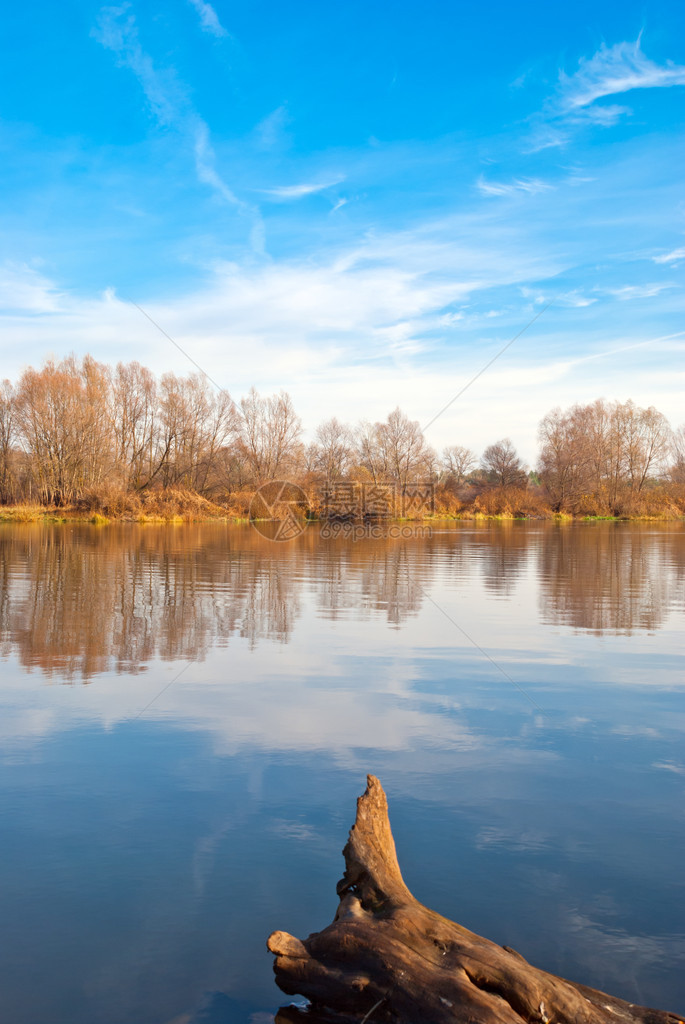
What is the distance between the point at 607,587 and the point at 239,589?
8.11 meters

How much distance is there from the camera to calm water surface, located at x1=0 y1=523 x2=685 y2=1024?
3.17 metres

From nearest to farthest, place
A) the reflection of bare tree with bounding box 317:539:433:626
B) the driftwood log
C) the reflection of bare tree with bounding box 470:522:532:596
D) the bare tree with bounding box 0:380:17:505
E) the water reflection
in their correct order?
the driftwood log < the water reflection < the reflection of bare tree with bounding box 317:539:433:626 < the reflection of bare tree with bounding box 470:522:532:596 < the bare tree with bounding box 0:380:17:505

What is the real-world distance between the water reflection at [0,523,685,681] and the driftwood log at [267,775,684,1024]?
17.9ft

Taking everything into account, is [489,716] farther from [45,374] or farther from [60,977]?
[45,374]

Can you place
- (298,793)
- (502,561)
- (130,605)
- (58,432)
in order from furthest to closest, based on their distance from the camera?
(58,432), (502,561), (130,605), (298,793)

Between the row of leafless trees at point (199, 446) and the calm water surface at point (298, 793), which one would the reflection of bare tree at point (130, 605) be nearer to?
the calm water surface at point (298, 793)

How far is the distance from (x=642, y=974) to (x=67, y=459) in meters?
51.4

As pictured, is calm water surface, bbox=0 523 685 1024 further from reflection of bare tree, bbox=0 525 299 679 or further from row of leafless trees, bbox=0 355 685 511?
row of leafless trees, bbox=0 355 685 511

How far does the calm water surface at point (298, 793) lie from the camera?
3.17m

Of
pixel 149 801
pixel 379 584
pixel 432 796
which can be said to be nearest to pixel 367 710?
pixel 432 796

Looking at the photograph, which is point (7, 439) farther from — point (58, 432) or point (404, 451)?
point (404, 451)

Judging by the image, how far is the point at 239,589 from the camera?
1514 cm

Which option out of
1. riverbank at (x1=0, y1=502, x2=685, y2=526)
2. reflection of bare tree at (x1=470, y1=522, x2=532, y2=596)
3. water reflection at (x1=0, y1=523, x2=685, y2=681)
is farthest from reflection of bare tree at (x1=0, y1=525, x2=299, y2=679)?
riverbank at (x1=0, y1=502, x2=685, y2=526)

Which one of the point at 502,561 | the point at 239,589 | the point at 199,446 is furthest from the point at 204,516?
the point at 239,589
